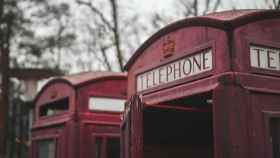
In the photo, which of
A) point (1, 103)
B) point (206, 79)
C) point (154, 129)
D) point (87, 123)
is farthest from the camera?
point (1, 103)

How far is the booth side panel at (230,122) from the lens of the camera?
3.56 metres

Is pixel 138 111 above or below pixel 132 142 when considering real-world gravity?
above

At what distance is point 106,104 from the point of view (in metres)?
7.43

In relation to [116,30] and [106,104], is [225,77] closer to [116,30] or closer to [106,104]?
[106,104]

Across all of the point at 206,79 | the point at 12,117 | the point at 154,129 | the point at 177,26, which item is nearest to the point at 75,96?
the point at 154,129

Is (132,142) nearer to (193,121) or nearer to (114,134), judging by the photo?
(193,121)

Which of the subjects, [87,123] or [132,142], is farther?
[87,123]

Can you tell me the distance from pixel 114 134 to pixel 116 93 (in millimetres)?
676

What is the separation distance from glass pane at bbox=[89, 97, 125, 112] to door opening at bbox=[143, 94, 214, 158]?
2.15 m

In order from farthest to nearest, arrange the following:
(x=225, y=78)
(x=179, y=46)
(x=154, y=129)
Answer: (x=154, y=129) → (x=179, y=46) → (x=225, y=78)

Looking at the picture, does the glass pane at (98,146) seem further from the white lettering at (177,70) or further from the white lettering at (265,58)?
the white lettering at (265,58)

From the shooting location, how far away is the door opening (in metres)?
5.14

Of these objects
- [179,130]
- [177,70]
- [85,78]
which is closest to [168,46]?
[177,70]

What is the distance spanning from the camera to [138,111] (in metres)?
4.13
